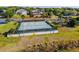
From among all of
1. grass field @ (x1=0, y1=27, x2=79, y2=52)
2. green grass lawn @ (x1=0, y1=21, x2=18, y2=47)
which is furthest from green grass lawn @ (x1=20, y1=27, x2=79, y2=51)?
green grass lawn @ (x1=0, y1=21, x2=18, y2=47)

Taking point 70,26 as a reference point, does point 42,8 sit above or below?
above

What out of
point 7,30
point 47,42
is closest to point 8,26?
point 7,30

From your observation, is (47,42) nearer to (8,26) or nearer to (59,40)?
(59,40)

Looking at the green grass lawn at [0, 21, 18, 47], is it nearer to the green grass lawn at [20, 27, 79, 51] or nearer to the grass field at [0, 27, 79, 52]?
the grass field at [0, 27, 79, 52]

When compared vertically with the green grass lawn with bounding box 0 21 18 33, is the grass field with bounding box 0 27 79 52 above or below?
below

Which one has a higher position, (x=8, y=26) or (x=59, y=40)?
(x=8, y=26)

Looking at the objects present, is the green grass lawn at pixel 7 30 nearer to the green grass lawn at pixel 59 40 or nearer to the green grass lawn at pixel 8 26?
the green grass lawn at pixel 8 26

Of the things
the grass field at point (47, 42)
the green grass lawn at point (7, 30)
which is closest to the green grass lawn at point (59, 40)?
the grass field at point (47, 42)

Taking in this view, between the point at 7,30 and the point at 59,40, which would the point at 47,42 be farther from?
the point at 7,30
